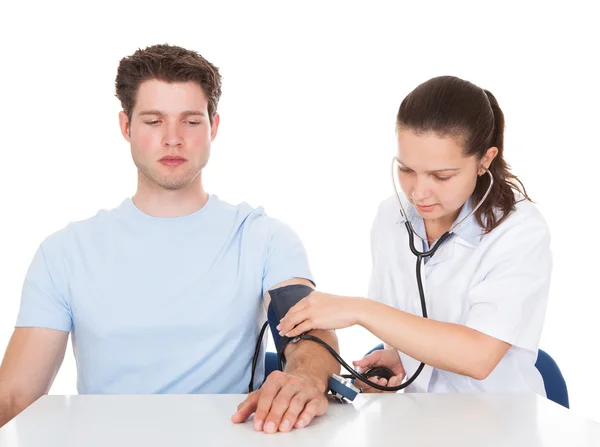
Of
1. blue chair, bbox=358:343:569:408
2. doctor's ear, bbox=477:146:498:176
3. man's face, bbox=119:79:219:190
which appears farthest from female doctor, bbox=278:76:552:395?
man's face, bbox=119:79:219:190

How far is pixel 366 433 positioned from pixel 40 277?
39.8 inches

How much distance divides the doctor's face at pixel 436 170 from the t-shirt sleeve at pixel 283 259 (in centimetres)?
38

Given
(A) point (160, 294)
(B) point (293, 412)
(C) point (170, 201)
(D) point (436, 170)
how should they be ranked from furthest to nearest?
1. (C) point (170, 201)
2. (A) point (160, 294)
3. (D) point (436, 170)
4. (B) point (293, 412)

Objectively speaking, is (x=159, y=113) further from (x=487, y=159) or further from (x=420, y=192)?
(x=487, y=159)

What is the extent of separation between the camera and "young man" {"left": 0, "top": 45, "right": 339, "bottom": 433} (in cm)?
182

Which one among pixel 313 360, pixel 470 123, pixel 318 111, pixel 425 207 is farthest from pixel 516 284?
pixel 318 111

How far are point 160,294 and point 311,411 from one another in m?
0.70

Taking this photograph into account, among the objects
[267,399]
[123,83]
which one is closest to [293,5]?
[123,83]

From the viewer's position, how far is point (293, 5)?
3.23 metres

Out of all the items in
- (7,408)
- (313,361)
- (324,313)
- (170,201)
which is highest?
(170,201)

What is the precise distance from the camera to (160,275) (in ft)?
6.15

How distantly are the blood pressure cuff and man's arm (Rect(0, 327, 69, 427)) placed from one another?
506 mm

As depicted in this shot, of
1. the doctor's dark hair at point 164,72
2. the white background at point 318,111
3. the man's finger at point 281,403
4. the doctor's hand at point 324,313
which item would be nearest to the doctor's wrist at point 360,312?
the doctor's hand at point 324,313

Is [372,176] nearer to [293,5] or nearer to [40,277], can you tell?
[293,5]
